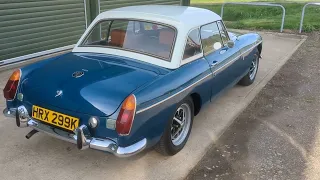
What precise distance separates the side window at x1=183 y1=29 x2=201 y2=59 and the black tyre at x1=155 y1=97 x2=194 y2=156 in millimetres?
530

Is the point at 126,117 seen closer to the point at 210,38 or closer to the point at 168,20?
the point at 168,20

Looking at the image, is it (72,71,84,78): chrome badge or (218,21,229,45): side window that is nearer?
(72,71,84,78): chrome badge

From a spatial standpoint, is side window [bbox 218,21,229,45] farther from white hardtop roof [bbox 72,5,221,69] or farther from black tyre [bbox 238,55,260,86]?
black tyre [bbox 238,55,260,86]

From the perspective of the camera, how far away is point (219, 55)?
4.34 meters

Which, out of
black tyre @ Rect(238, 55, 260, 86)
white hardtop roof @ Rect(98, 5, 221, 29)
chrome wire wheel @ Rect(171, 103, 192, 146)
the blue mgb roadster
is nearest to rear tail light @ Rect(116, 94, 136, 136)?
the blue mgb roadster

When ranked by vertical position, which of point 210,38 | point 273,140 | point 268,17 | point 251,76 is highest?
point 210,38

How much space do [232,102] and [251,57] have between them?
36.8 inches

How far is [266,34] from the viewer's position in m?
10.6

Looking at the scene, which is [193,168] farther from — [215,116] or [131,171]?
[215,116]

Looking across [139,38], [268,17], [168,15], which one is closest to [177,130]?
[139,38]

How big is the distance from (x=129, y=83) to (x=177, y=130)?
3.02 ft

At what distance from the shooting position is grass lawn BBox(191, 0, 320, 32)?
37.3 ft

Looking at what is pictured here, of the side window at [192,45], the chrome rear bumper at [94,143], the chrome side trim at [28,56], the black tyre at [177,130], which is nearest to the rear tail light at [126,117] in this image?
the chrome rear bumper at [94,143]

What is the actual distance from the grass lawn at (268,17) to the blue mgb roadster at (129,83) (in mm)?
7630
